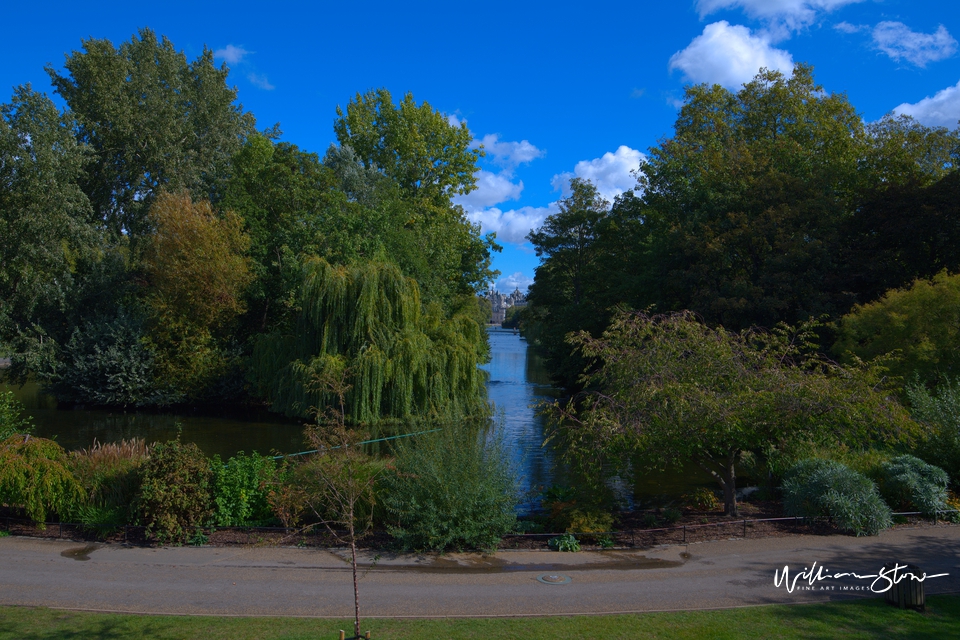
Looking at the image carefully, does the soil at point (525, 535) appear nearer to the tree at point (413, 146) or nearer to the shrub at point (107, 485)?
the shrub at point (107, 485)

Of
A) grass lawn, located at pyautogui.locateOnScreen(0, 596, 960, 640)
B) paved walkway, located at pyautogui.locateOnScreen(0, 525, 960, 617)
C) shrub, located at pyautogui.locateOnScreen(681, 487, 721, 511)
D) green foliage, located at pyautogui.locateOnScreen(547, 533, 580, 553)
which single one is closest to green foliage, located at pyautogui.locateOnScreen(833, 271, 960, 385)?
shrub, located at pyautogui.locateOnScreen(681, 487, 721, 511)

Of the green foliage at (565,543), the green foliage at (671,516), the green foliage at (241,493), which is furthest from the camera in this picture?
the green foliage at (671,516)

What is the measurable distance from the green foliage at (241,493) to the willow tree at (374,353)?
12745 millimetres

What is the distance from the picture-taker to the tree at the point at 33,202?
29.8 m

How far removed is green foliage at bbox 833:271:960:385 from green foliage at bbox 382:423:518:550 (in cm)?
1203

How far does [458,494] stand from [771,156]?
30331mm

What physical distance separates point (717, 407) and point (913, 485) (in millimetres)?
4734

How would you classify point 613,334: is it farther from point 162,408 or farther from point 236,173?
point 236,173

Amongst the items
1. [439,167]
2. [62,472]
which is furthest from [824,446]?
[439,167]

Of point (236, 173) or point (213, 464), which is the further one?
point (236, 173)

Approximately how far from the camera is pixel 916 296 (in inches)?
738

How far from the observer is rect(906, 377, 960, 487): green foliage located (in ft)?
46.7

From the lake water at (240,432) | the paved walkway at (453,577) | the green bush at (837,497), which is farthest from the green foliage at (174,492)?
the green bush at (837,497)

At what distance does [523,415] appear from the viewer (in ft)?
109
